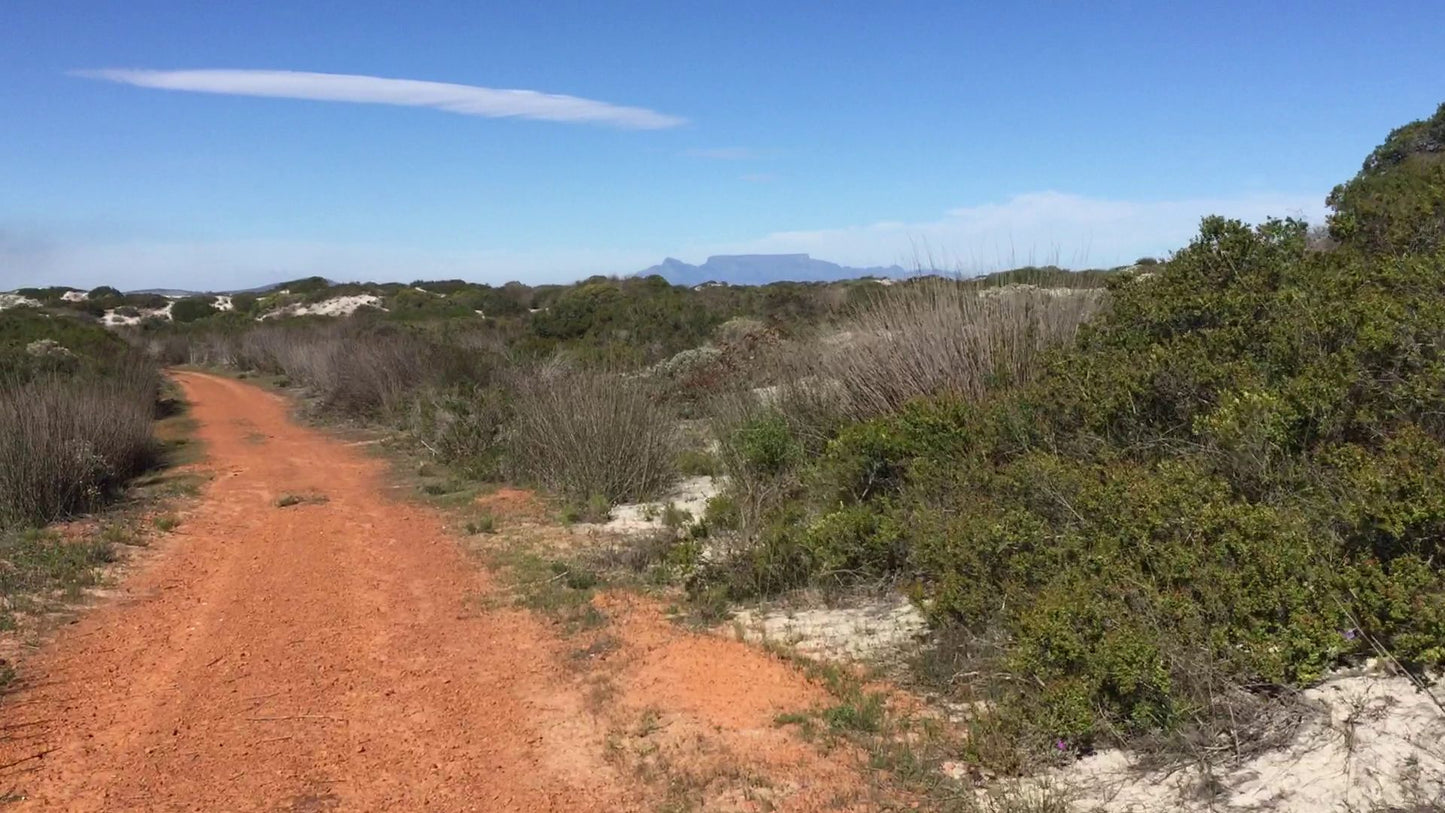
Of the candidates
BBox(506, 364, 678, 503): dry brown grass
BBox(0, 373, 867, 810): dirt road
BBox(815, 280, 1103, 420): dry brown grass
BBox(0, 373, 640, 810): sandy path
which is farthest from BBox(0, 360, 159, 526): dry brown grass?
BBox(815, 280, 1103, 420): dry brown grass

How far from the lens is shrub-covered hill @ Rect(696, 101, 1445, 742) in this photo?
3857 mm

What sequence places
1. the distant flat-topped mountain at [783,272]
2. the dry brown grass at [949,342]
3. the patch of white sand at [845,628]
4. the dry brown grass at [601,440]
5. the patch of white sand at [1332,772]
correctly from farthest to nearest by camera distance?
the distant flat-topped mountain at [783,272], the dry brown grass at [601,440], the dry brown grass at [949,342], the patch of white sand at [845,628], the patch of white sand at [1332,772]

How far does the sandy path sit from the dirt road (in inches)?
0.6

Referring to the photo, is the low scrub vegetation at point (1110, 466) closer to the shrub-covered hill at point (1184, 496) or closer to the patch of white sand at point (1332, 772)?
the shrub-covered hill at point (1184, 496)

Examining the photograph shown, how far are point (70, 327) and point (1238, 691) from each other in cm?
3520

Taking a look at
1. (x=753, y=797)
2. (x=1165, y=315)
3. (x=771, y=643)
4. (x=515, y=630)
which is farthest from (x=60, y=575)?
(x=1165, y=315)

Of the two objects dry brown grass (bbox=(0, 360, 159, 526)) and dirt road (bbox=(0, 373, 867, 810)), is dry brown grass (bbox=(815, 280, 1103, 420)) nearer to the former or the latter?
dirt road (bbox=(0, 373, 867, 810))

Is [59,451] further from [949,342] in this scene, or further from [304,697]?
[949,342]

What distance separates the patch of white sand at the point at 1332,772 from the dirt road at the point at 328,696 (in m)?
1.18

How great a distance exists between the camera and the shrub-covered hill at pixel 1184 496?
3857mm

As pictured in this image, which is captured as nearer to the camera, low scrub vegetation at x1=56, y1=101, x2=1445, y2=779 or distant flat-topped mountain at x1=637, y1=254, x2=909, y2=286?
low scrub vegetation at x1=56, y1=101, x2=1445, y2=779

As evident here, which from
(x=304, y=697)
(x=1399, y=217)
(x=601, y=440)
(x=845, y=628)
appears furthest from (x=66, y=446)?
(x=1399, y=217)

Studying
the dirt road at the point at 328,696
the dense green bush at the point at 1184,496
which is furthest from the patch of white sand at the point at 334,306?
the dense green bush at the point at 1184,496

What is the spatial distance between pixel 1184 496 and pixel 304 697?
4.73 metres
